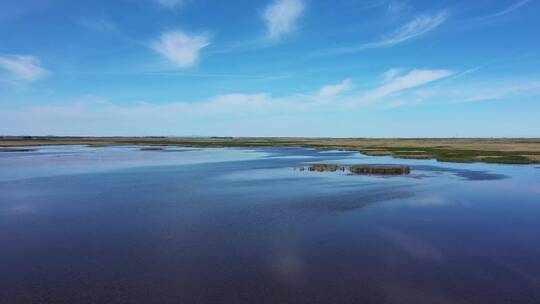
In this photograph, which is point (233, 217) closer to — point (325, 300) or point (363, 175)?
point (325, 300)

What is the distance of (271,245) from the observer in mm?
12938

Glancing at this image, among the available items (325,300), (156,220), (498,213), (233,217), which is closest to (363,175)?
(498,213)

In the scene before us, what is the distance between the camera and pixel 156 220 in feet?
54.5

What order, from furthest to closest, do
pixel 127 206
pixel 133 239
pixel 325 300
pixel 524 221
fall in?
1. pixel 127 206
2. pixel 524 221
3. pixel 133 239
4. pixel 325 300

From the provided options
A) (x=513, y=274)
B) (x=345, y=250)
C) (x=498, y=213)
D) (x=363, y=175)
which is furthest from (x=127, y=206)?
(x=363, y=175)

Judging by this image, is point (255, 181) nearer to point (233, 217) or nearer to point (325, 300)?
point (233, 217)

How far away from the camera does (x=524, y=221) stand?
1656 centimetres

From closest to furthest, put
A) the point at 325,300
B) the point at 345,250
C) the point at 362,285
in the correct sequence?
1. the point at 325,300
2. the point at 362,285
3. the point at 345,250

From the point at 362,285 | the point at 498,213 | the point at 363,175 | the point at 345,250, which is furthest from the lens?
the point at 363,175

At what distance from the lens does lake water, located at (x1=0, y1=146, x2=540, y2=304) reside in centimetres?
942

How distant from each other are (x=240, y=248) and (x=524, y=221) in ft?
39.7

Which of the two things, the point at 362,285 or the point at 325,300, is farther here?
the point at 362,285

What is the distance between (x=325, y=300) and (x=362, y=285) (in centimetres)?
131

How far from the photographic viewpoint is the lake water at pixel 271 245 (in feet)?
30.9
